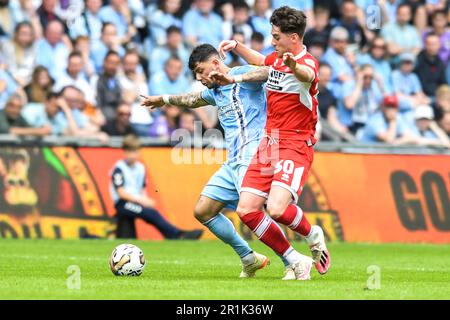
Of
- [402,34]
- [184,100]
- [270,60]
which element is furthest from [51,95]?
[270,60]

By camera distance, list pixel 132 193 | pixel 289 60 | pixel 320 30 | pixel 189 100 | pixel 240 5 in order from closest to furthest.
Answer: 1. pixel 289 60
2. pixel 189 100
3. pixel 132 193
4. pixel 240 5
5. pixel 320 30

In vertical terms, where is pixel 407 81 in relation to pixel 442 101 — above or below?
above

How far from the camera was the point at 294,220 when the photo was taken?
483 inches

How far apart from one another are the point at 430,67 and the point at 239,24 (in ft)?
14.2

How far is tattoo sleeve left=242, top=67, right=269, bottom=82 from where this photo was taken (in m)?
12.2

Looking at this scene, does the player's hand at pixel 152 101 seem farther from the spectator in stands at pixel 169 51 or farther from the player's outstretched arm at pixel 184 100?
the spectator in stands at pixel 169 51

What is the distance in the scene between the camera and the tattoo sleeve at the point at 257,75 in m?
12.2

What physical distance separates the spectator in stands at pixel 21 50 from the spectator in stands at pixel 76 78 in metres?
0.67

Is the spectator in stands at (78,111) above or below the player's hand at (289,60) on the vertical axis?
below

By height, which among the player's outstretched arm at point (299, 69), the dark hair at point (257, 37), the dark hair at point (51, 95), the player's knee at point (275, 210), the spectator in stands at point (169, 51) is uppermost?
the player's outstretched arm at point (299, 69)

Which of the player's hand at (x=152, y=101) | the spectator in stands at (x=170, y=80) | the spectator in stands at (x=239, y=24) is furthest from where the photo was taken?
the spectator in stands at (x=239, y=24)

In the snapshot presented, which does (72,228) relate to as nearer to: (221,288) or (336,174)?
(336,174)

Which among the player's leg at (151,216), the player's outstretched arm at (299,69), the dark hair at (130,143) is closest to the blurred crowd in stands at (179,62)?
the dark hair at (130,143)

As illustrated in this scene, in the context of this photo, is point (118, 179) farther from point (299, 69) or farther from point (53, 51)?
point (299, 69)
